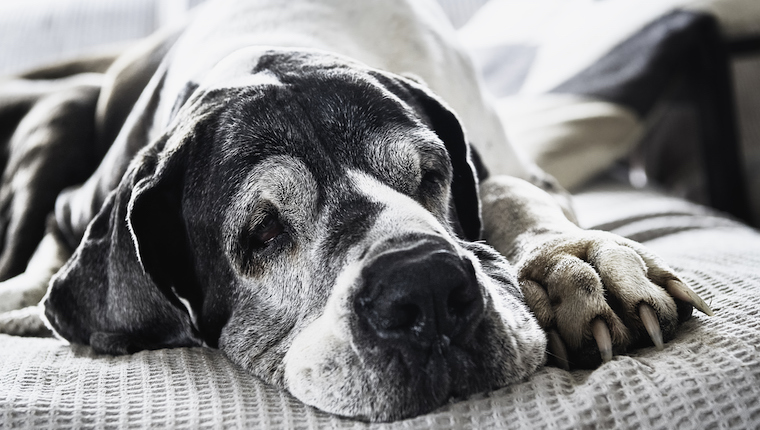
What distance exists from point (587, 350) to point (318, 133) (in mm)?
678

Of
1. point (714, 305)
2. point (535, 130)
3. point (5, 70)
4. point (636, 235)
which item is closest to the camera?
point (714, 305)

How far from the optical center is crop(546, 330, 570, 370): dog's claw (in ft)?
4.36

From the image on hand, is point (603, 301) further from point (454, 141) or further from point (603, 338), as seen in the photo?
point (454, 141)

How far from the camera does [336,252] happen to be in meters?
1.40

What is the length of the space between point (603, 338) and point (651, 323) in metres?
0.10

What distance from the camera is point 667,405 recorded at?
43.6 inches

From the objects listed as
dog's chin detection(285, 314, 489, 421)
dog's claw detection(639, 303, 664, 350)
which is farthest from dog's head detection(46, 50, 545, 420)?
dog's claw detection(639, 303, 664, 350)

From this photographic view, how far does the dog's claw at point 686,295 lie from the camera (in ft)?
4.47

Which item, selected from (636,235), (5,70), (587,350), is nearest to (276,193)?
Result: (587,350)

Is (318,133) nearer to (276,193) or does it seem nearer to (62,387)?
(276,193)

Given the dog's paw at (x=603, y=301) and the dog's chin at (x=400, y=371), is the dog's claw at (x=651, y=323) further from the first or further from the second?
the dog's chin at (x=400, y=371)

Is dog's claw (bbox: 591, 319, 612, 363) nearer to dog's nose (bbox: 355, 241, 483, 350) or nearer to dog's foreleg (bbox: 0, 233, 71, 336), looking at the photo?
dog's nose (bbox: 355, 241, 483, 350)

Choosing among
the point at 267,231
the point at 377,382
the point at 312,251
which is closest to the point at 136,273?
the point at 267,231

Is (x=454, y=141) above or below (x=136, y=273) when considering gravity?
above
